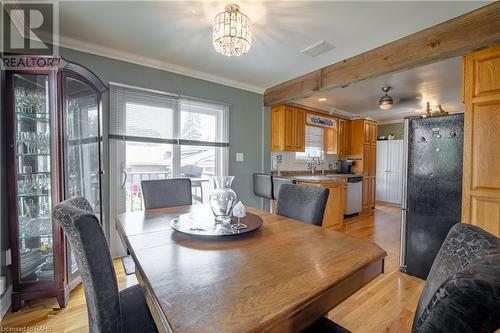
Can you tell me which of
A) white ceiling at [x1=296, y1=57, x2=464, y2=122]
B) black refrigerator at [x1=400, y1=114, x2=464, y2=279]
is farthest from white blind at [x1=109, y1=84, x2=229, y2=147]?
black refrigerator at [x1=400, y1=114, x2=464, y2=279]

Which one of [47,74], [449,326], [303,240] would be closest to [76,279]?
[47,74]

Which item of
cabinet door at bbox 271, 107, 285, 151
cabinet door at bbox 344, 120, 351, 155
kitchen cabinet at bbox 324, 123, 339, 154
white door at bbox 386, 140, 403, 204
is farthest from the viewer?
white door at bbox 386, 140, 403, 204

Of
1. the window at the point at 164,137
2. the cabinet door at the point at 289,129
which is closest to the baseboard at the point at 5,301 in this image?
the window at the point at 164,137

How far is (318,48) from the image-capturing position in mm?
2396

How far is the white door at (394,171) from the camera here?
5.79 meters

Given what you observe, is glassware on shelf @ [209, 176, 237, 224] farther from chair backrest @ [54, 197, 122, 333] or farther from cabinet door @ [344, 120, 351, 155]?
cabinet door @ [344, 120, 351, 155]

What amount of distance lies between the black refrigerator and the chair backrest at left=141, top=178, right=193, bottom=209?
2.31m

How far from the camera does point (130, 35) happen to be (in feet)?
7.16

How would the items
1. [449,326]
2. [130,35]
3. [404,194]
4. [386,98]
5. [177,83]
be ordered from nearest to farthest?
[449,326], [130,35], [404,194], [177,83], [386,98]

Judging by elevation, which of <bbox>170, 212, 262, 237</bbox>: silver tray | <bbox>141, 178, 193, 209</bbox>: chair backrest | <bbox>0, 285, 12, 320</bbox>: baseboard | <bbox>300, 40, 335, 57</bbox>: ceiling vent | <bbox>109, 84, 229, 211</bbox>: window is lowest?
<bbox>0, 285, 12, 320</bbox>: baseboard

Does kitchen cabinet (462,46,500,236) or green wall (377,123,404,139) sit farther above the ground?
green wall (377,123,404,139)

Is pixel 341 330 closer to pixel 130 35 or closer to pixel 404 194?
pixel 404 194

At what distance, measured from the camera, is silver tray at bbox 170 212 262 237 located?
1.20 metres

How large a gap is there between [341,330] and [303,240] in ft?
1.29
